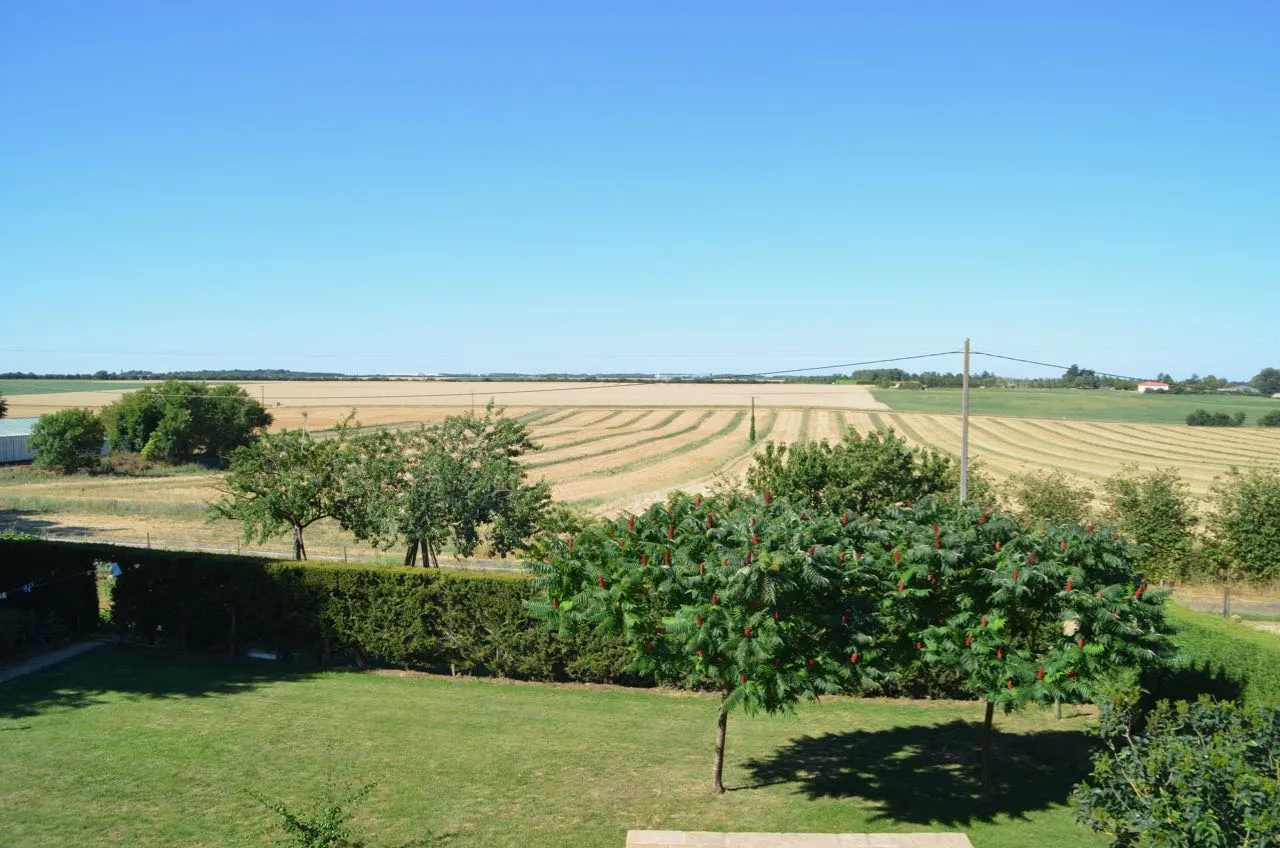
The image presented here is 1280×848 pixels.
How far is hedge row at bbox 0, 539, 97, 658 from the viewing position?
20.8 m

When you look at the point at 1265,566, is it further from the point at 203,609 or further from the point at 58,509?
the point at 58,509

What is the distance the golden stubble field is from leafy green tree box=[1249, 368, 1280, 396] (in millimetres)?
7915

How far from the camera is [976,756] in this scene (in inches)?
547

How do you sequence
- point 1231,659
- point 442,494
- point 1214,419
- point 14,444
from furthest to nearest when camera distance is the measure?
point 1214,419, point 14,444, point 442,494, point 1231,659

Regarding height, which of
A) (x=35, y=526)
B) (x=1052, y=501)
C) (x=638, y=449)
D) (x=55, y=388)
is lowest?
(x=35, y=526)

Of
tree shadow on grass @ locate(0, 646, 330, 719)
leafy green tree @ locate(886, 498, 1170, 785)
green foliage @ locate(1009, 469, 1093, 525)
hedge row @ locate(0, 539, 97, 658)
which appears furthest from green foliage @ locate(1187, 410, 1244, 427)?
hedge row @ locate(0, 539, 97, 658)

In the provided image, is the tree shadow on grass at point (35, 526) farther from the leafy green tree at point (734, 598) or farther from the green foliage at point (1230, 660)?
the green foliage at point (1230, 660)

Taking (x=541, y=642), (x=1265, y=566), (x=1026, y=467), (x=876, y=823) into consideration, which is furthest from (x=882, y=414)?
(x=876, y=823)

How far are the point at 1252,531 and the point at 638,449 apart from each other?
4324 centimetres

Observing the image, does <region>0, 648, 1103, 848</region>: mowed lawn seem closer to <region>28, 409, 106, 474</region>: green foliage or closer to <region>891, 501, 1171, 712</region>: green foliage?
<region>891, 501, 1171, 712</region>: green foliage

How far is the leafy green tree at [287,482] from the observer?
984 inches

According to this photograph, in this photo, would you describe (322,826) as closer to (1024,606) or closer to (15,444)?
(1024,606)

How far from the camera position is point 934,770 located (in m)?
13.3

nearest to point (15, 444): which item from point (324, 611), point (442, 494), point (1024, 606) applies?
point (442, 494)
